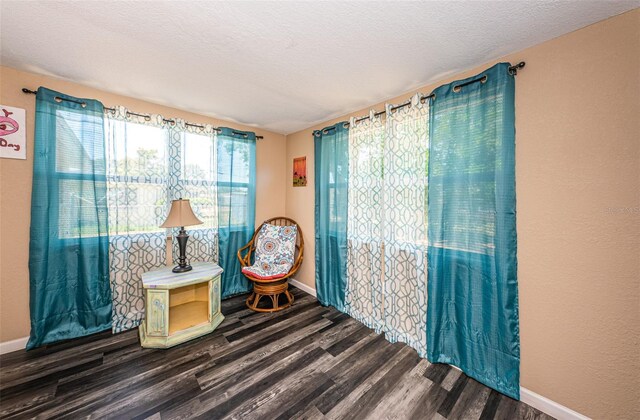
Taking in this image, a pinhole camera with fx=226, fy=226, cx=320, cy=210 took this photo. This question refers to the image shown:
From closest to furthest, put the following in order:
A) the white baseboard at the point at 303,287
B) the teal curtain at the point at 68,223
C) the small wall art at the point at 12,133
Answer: the small wall art at the point at 12,133 → the teal curtain at the point at 68,223 → the white baseboard at the point at 303,287

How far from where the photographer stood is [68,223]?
214cm

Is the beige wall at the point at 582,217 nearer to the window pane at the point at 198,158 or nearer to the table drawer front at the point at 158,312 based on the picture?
the table drawer front at the point at 158,312

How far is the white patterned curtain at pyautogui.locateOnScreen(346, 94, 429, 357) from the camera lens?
2.08 metres

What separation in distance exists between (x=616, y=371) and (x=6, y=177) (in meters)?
4.58

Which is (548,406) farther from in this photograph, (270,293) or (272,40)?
(272,40)

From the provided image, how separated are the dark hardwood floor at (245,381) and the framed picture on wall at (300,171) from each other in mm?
2058

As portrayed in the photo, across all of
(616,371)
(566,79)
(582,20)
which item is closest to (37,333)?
(616,371)

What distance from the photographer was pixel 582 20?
4.38 feet

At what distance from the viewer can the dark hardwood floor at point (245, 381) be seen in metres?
1.49

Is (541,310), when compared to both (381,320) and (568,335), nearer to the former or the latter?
(568,335)

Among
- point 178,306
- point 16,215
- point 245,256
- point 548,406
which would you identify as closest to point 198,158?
point 245,256

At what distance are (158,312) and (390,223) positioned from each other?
237 cm

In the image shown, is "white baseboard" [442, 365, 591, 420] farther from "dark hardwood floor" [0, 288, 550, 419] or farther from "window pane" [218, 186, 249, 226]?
"window pane" [218, 186, 249, 226]

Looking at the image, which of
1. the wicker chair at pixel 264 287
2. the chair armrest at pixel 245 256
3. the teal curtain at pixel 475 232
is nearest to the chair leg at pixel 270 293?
the wicker chair at pixel 264 287
